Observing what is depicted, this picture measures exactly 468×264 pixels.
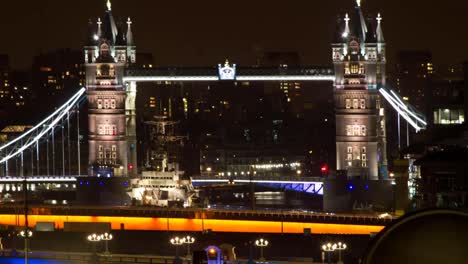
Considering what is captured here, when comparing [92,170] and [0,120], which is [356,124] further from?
[0,120]

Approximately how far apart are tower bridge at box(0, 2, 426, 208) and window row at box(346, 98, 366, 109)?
75mm

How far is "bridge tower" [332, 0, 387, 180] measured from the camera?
89000 mm

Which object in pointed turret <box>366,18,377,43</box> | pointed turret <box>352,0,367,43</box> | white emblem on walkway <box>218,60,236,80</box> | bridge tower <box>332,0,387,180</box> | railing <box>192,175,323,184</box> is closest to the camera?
bridge tower <box>332,0,387,180</box>

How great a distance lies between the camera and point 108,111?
94062 mm

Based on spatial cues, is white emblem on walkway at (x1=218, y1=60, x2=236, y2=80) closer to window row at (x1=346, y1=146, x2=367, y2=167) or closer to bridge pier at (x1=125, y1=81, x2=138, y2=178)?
bridge pier at (x1=125, y1=81, x2=138, y2=178)

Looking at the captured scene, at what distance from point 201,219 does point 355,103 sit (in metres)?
15.7

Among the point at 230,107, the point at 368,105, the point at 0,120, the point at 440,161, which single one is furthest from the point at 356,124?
the point at 230,107

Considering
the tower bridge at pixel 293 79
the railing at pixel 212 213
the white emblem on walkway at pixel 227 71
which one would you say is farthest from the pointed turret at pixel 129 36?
the railing at pixel 212 213

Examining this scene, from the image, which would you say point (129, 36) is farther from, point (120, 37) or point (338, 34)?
point (338, 34)

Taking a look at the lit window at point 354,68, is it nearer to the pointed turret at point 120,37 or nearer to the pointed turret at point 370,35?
the pointed turret at point 370,35

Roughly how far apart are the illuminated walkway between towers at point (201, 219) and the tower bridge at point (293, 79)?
718 cm

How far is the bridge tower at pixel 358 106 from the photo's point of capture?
292 feet

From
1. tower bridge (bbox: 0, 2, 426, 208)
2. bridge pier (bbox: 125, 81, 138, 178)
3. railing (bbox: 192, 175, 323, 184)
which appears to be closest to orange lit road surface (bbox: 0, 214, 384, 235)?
tower bridge (bbox: 0, 2, 426, 208)

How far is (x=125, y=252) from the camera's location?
66812mm
